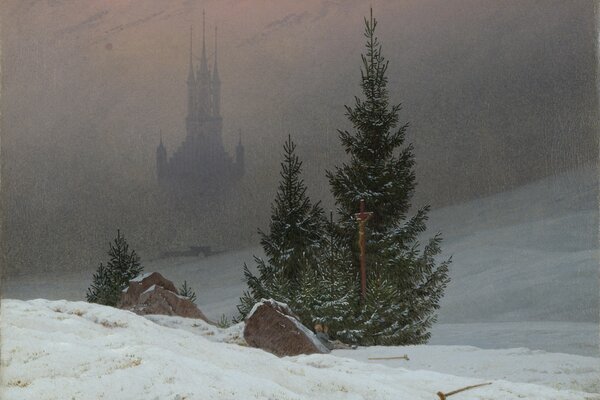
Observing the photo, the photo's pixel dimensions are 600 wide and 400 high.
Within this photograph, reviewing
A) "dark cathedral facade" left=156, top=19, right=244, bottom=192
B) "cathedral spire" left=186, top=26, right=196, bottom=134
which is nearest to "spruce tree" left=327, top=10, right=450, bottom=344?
"dark cathedral facade" left=156, top=19, right=244, bottom=192

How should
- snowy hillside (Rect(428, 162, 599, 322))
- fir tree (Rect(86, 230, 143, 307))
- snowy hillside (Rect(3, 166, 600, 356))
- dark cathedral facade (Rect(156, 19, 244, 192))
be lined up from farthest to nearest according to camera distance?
snowy hillside (Rect(428, 162, 599, 322)), fir tree (Rect(86, 230, 143, 307)), dark cathedral facade (Rect(156, 19, 244, 192)), snowy hillside (Rect(3, 166, 600, 356))

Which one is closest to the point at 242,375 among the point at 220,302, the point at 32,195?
the point at 32,195

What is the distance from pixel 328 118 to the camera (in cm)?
2208

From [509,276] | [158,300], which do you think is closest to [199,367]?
[158,300]

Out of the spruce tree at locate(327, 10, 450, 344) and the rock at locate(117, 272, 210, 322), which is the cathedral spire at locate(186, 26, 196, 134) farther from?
the rock at locate(117, 272, 210, 322)

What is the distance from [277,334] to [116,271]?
26.6 ft

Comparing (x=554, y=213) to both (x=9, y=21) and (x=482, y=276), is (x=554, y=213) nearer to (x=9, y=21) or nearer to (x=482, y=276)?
(x=482, y=276)

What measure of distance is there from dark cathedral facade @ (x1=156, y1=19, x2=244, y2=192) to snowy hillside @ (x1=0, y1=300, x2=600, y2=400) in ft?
19.8

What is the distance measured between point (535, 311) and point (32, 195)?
19.2 metres

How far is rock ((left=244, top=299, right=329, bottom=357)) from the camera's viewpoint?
46.1 feet

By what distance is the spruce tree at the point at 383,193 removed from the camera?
805 inches

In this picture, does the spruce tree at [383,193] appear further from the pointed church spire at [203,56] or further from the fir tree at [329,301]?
the pointed church spire at [203,56]

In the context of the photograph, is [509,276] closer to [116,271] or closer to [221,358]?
[116,271]

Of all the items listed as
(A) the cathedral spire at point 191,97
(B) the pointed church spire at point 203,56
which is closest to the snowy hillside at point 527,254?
(A) the cathedral spire at point 191,97
